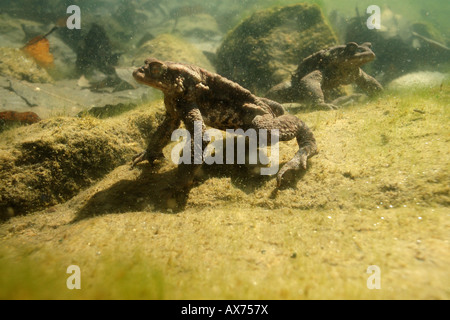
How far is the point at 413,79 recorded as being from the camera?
7.62 metres

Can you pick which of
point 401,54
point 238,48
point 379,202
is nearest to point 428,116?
point 379,202

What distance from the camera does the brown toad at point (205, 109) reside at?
111 inches

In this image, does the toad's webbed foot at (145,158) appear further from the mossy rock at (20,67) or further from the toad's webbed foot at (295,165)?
the mossy rock at (20,67)

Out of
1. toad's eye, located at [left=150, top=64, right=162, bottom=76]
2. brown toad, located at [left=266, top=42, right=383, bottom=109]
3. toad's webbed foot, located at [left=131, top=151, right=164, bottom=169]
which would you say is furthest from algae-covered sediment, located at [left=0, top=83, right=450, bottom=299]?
brown toad, located at [left=266, top=42, right=383, bottom=109]

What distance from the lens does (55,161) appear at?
292cm

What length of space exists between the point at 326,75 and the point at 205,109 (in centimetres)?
436

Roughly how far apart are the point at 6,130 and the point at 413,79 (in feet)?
37.9

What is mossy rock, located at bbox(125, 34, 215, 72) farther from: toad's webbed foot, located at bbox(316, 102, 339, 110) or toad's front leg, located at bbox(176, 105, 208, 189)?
toad's front leg, located at bbox(176, 105, 208, 189)

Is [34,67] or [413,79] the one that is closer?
[413,79]

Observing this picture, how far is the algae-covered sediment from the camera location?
57.1 inches

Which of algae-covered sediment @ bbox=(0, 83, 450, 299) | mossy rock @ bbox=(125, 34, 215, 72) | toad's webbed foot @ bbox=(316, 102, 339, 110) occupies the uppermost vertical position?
mossy rock @ bbox=(125, 34, 215, 72)

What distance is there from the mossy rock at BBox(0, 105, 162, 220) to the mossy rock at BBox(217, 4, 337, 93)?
18.9 feet
